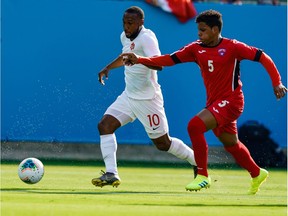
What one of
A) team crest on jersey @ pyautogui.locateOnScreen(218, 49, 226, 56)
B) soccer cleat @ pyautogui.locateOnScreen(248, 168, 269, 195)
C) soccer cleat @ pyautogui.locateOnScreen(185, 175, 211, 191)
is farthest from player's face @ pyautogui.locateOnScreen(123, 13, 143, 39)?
soccer cleat @ pyautogui.locateOnScreen(248, 168, 269, 195)

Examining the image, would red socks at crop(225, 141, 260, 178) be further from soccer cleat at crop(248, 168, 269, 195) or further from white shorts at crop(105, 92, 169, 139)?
white shorts at crop(105, 92, 169, 139)

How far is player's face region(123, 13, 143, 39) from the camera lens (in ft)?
41.1

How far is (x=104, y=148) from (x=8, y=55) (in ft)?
24.3

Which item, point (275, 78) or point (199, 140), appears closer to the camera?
point (275, 78)

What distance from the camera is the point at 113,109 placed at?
41.9ft

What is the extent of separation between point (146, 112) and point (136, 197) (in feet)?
8.32

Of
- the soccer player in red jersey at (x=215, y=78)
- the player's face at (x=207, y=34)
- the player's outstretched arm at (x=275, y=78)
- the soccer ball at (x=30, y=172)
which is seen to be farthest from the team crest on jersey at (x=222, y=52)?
the soccer ball at (x=30, y=172)

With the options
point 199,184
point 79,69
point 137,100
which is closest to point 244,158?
point 199,184

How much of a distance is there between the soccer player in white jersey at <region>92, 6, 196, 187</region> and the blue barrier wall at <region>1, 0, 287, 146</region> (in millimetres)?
5941

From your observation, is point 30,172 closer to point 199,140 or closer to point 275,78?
point 199,140

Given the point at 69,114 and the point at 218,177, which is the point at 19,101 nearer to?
the point at 69,114

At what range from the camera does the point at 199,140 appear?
11461 mm

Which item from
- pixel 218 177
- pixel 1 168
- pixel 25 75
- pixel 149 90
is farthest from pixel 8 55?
pixel 149 90

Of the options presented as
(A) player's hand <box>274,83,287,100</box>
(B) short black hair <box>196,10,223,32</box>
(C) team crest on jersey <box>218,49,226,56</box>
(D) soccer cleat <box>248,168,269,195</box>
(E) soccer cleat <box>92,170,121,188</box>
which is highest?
(B) short black hair <box>196,10,223,32</box>
